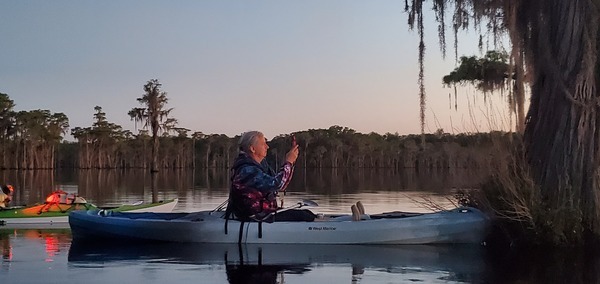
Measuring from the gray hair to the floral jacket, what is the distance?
0.29 ft

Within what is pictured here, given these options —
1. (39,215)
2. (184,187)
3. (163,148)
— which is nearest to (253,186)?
(39,215)

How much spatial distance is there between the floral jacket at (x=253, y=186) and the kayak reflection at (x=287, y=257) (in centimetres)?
→ 58

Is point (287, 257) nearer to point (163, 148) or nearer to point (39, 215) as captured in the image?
point (39, 215)

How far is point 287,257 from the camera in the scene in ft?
32.2

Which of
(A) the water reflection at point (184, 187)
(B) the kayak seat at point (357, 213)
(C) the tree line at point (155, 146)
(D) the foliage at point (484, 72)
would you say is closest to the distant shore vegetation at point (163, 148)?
(C) the tree line at point (155, 146)

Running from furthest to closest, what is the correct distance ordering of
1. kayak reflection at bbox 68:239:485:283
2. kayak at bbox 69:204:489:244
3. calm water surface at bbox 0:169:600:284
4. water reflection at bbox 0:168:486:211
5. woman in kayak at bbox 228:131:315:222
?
1. water reflection at bbox 0:168:486:211
2. kayak at bbox 69:204:489:244
3. woman in kayak at bbox 228:131:315:222
4. kayak reflection at bbox 68:239:485:283
5. calm water surface at bbox 0:169:600:284

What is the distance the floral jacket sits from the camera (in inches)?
392

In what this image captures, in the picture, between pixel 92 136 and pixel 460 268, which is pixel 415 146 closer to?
pixel 92 136

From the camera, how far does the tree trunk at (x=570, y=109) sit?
33.6 feet

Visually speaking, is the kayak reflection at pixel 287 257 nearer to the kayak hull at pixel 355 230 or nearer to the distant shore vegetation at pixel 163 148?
the kayak hull at pixel 355 230

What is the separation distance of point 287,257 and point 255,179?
1179 mm

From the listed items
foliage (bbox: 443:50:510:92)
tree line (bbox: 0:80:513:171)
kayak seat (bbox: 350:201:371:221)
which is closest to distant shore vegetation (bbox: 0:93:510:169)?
tree line (bbox: 0:80:513:171)

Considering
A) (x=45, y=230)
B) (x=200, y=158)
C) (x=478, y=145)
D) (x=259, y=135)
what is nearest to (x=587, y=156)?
(x=478, y=145)

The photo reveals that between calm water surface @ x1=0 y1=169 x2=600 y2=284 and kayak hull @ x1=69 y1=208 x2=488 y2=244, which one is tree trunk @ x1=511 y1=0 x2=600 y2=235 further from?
kayak hull @ x1=69 y1=208 x2=488 y2=244
